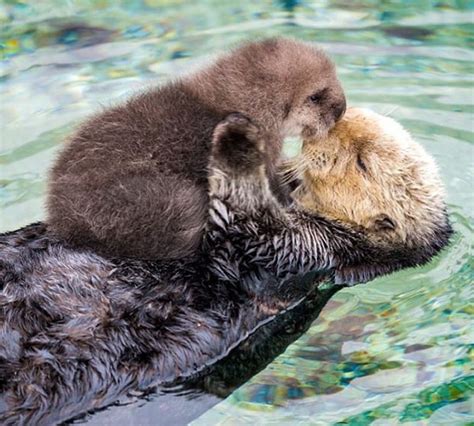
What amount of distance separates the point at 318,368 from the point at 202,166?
0.88 metres

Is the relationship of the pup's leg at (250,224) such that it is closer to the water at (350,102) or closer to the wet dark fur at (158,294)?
the wet dark fur at (158,294)

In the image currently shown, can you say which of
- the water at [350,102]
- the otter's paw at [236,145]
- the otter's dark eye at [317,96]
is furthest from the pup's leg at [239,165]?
the water at [350,102]

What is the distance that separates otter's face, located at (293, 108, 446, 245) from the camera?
13.7 feet

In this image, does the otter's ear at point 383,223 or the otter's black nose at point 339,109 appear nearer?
the otter's black nose at point 339,109

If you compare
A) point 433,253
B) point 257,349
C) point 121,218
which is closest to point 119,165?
point 121,218

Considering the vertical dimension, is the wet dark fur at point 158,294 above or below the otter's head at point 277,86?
below

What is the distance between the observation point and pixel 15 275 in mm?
3604

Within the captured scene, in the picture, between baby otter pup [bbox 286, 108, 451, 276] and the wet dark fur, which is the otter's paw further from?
baby otter pup [bbox 286, 108, 451, 276]

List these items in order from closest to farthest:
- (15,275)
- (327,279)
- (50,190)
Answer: (15,275), (50,190), (327,279)

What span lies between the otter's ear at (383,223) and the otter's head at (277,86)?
1.48 feet

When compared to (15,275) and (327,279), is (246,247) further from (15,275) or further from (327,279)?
(15,275)

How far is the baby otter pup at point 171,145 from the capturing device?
370 cm

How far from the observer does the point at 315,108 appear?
4.03 metres

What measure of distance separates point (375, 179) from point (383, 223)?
19cm
